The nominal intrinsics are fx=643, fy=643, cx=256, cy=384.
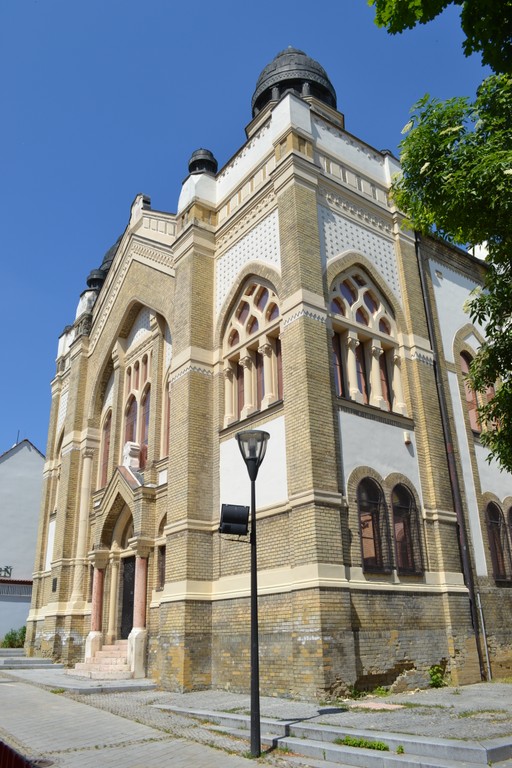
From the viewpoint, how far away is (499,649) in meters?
15.0

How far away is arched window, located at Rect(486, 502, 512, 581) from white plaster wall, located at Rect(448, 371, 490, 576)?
58 cm

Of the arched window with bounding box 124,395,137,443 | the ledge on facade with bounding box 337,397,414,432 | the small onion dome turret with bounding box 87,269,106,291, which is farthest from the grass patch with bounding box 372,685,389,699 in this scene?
the small onion dome turret with bounding box 87,269,106,291

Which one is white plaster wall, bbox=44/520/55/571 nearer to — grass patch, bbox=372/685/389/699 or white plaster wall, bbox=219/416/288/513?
white plaster wall, bbox=219/416/288/513

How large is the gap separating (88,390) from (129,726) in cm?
1660

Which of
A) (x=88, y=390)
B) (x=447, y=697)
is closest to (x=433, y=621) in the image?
(x=447, y=697)

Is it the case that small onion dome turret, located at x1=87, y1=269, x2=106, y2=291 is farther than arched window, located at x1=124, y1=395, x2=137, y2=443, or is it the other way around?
small onion dome turret, located at x1=87, y1=269, x2=106, y2=291

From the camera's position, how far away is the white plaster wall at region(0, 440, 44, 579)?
32.2m

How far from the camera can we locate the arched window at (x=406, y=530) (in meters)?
14.1

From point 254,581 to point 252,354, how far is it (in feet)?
26.8

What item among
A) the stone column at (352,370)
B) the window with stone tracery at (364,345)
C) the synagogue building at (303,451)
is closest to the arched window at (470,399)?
the synagogue building at (303,451)

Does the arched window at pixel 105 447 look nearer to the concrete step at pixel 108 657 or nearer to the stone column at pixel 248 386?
the concrete step at pixel 108 657

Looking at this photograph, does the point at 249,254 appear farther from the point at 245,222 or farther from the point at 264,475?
the point at 264,475

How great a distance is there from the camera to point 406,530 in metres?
14.4

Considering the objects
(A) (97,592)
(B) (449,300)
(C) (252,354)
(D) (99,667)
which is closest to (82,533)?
(A) (97,592)
